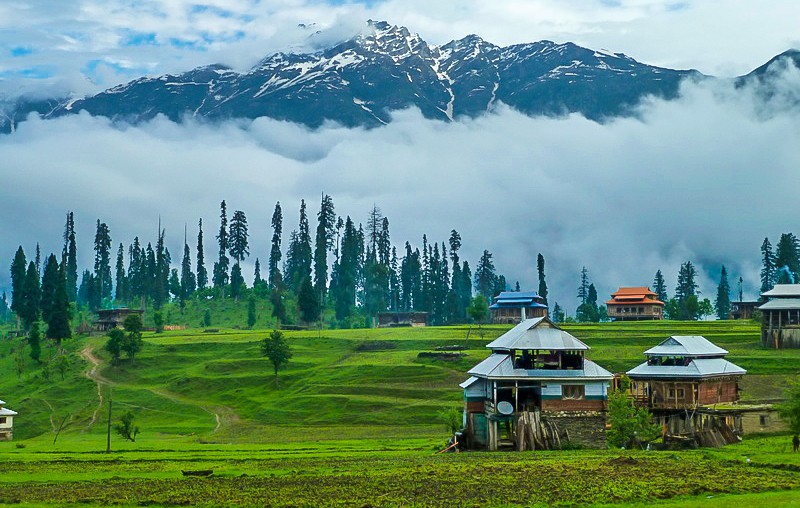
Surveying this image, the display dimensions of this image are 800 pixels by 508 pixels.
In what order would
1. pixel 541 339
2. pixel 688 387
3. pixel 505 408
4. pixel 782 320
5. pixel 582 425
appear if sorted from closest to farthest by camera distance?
1. pixel 505 408
2. pixel 582 425
3. pixel 541 339
4. pixel 688 387
5. pixel 782 320

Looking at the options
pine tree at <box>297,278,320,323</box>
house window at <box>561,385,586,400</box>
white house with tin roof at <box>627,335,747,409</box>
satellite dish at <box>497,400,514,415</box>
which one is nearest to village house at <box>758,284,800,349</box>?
white house with tin roof at <box>627,335,747,409</box>

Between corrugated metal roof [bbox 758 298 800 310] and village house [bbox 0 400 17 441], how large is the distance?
314 feet

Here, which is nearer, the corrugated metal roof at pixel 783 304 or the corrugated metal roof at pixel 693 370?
the corrugated metal roof at pixel 693 370

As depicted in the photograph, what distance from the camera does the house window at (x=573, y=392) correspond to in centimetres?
7844

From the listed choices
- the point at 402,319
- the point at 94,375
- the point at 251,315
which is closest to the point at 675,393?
the point at 94,375

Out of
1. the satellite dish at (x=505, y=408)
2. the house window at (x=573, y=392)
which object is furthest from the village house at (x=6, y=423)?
the house window at (x=573, y=392)

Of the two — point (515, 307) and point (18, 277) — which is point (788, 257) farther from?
point (18, 277)

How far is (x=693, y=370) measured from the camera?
8306 centimetres

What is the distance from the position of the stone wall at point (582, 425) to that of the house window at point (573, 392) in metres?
1.47

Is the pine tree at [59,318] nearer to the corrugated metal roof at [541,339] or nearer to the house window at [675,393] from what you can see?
the corrugated metal roof at [541,339]

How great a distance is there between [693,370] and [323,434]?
38212mm

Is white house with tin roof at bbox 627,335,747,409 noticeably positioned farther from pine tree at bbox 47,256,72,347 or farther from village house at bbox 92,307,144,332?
village house at bbox 92,307,144,332

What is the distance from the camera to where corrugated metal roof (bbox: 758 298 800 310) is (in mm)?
116938

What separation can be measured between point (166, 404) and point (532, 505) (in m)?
85.3
